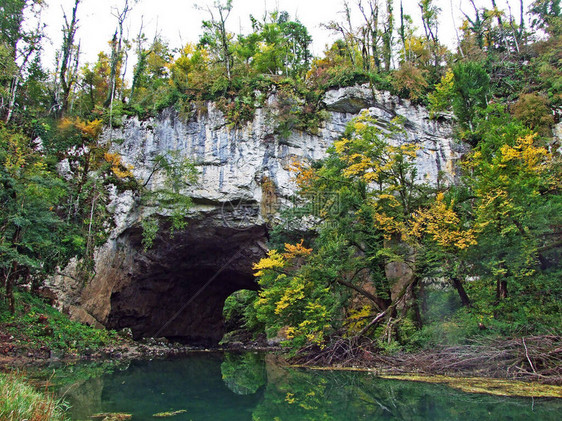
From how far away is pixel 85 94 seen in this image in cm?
2080

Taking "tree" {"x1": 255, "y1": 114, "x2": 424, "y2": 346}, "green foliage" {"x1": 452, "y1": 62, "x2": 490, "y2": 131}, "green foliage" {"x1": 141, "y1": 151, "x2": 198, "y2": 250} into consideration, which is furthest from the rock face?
"tree" {"x1": 255, "y1": 114, "x2": 424, "y2": 346}

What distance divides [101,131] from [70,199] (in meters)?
3.99

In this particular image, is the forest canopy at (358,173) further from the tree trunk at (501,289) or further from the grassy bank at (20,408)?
the grassy bank at (20,408)

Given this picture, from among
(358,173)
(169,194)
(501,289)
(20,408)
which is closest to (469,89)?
(358,173)

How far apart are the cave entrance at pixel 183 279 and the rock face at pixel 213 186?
5 cm

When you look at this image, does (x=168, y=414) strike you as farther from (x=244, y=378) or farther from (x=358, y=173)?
(x=358, y=173)

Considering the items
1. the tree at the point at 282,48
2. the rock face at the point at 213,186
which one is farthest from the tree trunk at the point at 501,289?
the tree at the point at 282,48

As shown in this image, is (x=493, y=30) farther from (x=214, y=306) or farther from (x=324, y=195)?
(x=214, y=306)

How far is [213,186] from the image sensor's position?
50.5 ft

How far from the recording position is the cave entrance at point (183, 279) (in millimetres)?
16266

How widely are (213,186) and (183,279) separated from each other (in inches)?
255

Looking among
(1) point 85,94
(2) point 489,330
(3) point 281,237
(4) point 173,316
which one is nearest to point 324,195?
(3) point 281,237

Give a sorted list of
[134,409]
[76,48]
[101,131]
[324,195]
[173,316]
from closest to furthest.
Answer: [134,409] < [324,195] < [101,131] < [76,48] < [173,316]

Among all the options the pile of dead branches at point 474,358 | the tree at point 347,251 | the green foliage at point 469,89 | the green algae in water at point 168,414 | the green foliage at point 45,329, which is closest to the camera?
the green algae in water at point 168,414
